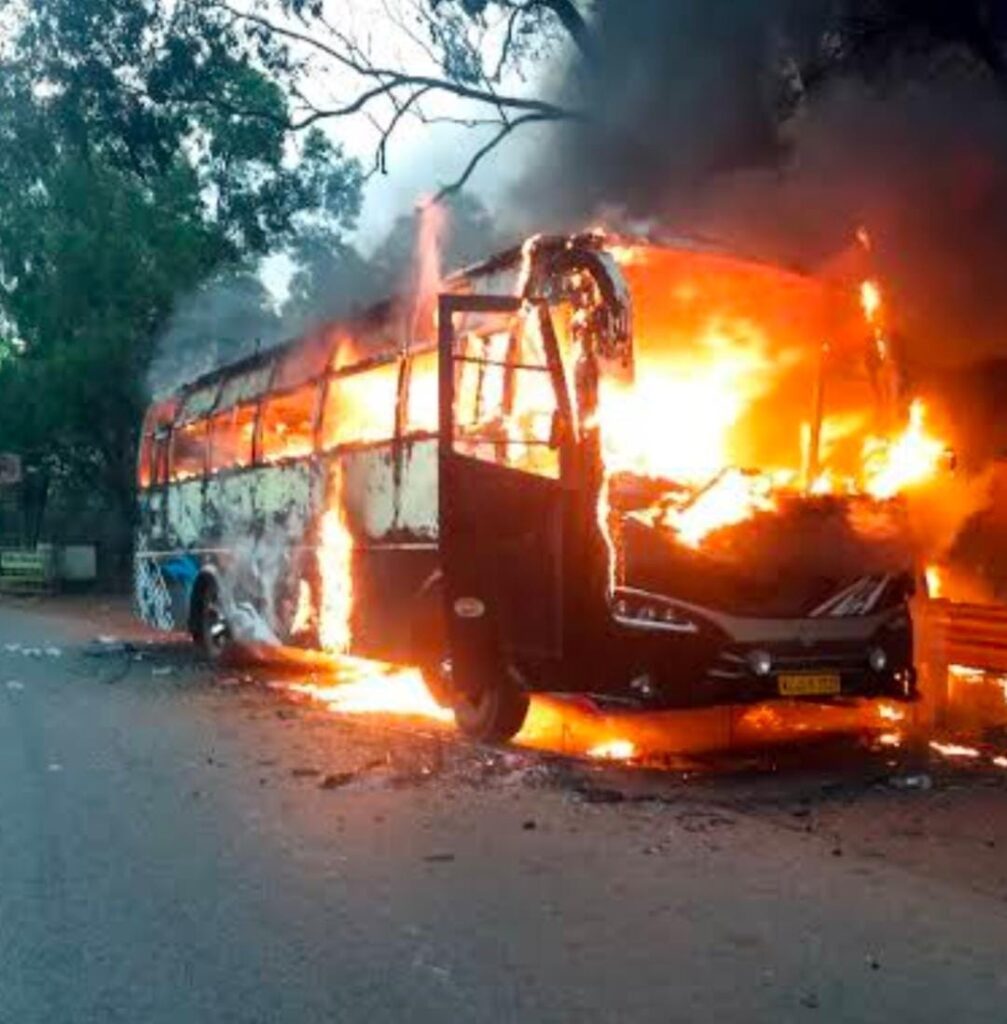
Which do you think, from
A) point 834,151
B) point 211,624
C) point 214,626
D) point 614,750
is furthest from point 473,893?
point 211,624

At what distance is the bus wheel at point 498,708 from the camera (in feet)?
28.2

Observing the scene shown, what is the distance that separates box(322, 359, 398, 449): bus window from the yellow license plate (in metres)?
3.72

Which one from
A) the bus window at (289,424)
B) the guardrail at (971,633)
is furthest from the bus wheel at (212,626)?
the guardrail at (971,633)

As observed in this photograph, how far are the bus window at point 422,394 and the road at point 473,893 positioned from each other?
2348 millimetres

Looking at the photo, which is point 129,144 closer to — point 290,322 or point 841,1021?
point 290,322

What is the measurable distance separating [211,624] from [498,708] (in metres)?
6.45

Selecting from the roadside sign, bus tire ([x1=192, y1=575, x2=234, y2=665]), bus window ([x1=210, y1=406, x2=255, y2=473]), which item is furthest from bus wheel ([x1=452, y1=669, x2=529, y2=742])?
the roadside sign

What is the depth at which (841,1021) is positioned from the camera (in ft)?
12.6

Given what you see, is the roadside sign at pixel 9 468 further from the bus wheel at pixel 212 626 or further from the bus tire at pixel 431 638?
the bus tire at pixel 431 638

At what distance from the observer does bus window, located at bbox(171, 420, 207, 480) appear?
14.6 metres

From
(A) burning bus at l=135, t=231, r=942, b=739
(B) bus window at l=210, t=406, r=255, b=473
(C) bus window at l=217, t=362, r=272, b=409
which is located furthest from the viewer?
(B) bus window at l=210, t=406, r=255, b=473

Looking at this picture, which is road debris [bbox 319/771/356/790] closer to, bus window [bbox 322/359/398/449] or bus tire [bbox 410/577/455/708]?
bus tire [bbox 410/577/455/708]

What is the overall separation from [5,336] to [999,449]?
24.1 meters

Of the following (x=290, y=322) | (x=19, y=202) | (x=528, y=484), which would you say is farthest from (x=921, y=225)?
(x=19, y=202)
